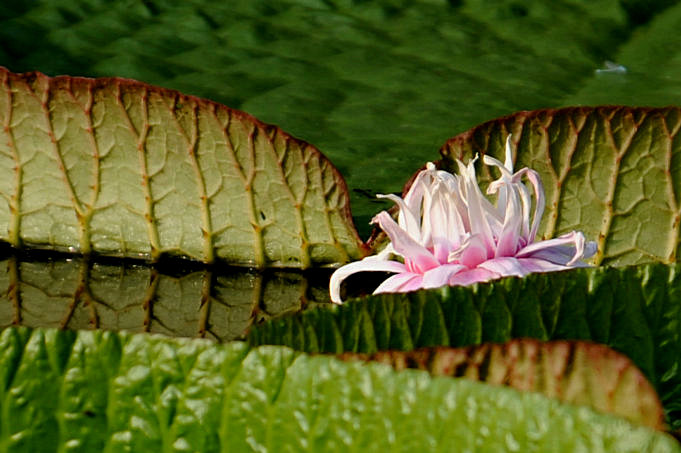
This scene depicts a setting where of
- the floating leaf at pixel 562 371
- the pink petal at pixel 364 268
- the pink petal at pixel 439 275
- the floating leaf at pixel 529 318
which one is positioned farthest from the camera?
the pink petal at pixel 364 268

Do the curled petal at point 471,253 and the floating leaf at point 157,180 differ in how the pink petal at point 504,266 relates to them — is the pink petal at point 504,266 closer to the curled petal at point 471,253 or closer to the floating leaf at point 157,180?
the curled petal at point 471,253

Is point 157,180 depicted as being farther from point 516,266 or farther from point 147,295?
point 516,266

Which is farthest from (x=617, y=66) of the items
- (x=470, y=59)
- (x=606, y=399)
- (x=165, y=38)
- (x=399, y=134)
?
(x=606, y=399)

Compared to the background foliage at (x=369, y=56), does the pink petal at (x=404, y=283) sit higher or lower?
lower

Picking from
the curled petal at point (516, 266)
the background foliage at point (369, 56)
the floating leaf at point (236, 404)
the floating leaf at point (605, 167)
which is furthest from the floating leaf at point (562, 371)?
the background foliage at point (369, 56)

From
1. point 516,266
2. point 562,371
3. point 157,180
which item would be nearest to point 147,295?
point 157,180
